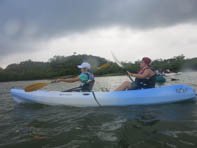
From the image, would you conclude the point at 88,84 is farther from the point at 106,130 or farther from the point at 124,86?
the point at 106,130

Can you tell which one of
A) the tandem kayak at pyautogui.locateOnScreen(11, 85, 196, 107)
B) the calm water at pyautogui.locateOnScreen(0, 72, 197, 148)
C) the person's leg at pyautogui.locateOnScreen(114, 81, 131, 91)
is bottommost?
the calm water at pyautogui.locateOnScreen(0, 72, 197, 148)

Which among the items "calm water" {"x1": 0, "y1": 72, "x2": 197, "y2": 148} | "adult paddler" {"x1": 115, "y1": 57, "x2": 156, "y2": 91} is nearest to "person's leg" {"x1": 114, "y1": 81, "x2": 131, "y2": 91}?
"adult paddler" {"x1": 115, "y1": 57, "x2": 156, "y2": 91}

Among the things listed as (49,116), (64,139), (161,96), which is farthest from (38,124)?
(161,96)

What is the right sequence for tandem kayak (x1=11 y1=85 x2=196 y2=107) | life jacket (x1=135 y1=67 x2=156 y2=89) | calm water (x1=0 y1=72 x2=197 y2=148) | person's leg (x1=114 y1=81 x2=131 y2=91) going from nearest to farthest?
1. calm water (x1=0 y1=72 x2=197 y2=148)
2. tandem kayak (x1=11 y1=85 x2=196 y2=107)
3. life jacket (x1=135 y1=67 x2=156 y2=89)
4. person's leg (x1=114 y1=81 x2=131 y2=91)

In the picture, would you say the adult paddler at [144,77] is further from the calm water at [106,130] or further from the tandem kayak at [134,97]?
the calm water at [106,130]

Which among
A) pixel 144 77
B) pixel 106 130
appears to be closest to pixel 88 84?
pixel 144 77

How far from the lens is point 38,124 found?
12.2 ft

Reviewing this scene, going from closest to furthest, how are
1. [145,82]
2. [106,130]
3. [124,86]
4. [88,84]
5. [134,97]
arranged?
1. [106,130]
2. [134,97]
3. [145,82]
4. [124,86]
5. [88,84]

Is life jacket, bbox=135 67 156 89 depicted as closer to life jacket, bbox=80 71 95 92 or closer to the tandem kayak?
the tandem kayak

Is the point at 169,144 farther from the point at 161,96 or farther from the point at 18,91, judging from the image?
the point at 18,91

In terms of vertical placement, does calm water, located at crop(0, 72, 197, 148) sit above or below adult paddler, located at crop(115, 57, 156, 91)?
below

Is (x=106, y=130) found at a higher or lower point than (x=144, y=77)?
lower

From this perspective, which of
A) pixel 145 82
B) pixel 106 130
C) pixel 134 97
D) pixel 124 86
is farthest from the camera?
pixel 124 86

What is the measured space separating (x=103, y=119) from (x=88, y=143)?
123 centimetres
